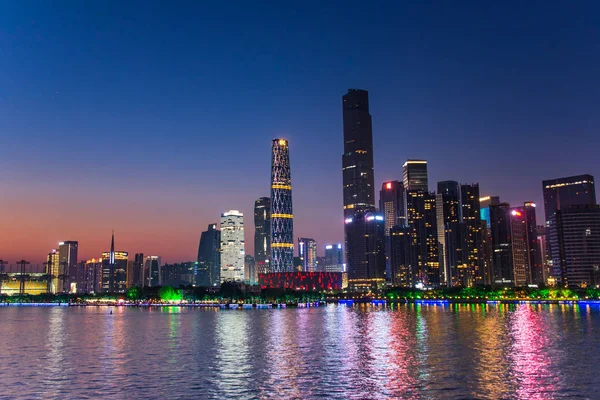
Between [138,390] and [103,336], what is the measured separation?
5682 cm

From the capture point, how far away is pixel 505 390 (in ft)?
162

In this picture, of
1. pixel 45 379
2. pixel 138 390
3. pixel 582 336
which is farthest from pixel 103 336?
pixel 582 336

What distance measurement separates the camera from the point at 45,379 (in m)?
56.0

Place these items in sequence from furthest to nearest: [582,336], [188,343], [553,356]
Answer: [582,336] → [188,343] → [553,356]

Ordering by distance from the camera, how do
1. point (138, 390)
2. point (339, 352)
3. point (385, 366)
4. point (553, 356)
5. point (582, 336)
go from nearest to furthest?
1. point (138, 390)
2. point (385, 366)
3. point (553, 356)
4. point (339, 352)
5. point (582, 336)

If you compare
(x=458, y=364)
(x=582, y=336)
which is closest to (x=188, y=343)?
(x=458, y=364)

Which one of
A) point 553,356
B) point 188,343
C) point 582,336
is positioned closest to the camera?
point 553,356

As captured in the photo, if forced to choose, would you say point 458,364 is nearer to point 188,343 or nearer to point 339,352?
point 339,352

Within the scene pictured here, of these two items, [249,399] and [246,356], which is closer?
[249,399]

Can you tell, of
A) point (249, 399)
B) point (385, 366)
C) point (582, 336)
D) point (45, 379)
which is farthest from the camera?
point (582, 336)

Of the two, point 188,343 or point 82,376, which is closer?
point 82,376

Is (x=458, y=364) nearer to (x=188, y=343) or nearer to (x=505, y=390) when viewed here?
(x=505, y=390)

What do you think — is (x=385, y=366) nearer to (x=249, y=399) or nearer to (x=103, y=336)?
(x=249, y=399)

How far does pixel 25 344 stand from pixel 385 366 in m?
57.7
